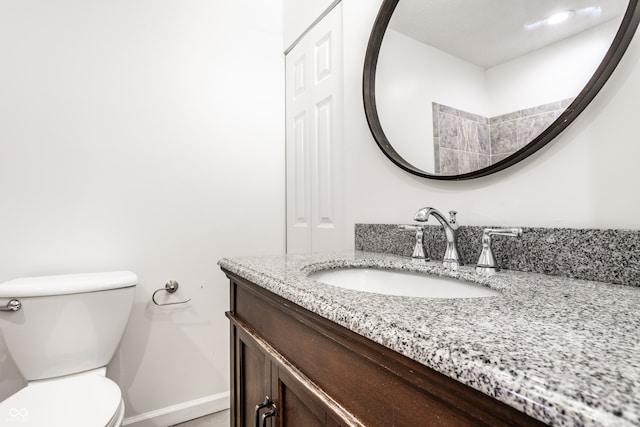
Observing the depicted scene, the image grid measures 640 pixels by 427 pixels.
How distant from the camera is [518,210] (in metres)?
0.76

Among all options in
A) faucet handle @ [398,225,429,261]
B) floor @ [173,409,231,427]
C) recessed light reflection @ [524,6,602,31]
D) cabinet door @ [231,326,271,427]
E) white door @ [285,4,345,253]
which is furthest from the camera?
floor @ [173,409,231,427]

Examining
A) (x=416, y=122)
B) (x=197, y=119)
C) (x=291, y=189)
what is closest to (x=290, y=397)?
(x=416, y=122)

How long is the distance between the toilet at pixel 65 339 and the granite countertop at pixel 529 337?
819 mm

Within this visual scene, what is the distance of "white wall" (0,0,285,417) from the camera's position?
4.12 feet

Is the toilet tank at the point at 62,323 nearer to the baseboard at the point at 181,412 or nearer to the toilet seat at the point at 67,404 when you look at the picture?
the toilet seat at the point at 67,404

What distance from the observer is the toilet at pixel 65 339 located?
0.91 m

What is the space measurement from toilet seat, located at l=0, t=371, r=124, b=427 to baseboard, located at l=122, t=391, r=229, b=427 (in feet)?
1.69

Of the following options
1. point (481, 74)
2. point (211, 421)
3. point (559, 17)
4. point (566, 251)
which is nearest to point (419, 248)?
point (566, 251)

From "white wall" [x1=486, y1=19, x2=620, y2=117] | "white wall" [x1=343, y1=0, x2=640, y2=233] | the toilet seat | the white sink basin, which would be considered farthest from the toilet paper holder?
"white wall" [x1=486, y1=19, x2=620, y2=117]

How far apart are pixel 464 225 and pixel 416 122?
370 mm

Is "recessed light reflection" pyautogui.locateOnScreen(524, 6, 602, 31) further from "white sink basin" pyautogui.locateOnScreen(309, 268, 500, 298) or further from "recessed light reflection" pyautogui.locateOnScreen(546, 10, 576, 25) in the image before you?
"white sink basin" pyautogui.locateOnScreen(309, 268, 500, 298)

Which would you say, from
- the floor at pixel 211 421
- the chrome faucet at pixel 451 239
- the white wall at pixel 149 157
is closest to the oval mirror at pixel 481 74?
the chrome faucet at pixel 451 239

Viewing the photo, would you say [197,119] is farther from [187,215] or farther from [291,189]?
[291,189]

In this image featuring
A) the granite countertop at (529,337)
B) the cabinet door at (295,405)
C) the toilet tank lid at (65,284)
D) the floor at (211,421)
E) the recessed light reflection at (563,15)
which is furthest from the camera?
the floor at (211,421)
